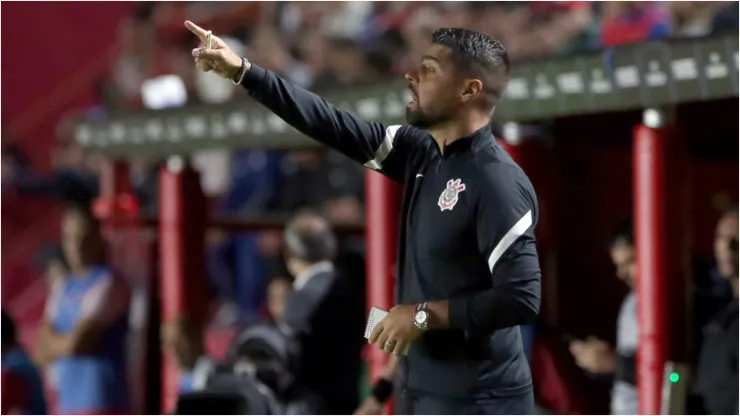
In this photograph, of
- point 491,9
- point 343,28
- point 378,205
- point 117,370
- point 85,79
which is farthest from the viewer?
point 85,79

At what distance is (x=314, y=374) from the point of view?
468cm

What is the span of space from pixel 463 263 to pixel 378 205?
235 centimetres

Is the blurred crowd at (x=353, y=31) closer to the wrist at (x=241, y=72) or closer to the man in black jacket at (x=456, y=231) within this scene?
the man in black jacket at (x=456, y=231)

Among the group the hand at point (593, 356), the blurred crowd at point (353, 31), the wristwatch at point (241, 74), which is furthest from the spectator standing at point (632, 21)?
the wristwatch at point (241, 74)

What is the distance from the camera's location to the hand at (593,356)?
14.2 ft

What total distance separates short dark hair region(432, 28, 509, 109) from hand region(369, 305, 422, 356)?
1.59 feet

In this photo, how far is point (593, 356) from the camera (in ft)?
14.2

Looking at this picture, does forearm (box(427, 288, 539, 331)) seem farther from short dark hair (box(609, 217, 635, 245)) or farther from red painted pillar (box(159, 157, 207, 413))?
red painted pillar (box(159, 157, 207, 413))

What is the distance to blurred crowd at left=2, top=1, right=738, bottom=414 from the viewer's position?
4.38 metres

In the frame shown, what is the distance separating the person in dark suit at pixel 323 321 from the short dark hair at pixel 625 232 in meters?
1.11

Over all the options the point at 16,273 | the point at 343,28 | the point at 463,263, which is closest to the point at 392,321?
the point at 463,263

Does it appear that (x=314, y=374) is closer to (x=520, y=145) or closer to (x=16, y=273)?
(x=520, y=145)

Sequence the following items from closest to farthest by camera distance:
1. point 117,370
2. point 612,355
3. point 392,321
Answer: point 392,321 → point 612,355 → point 117,370

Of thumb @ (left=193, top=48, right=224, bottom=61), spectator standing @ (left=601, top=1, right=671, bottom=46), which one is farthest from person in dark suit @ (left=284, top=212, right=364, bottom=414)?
thumb @ (left=193, top=48, right=224, bottom=61)
